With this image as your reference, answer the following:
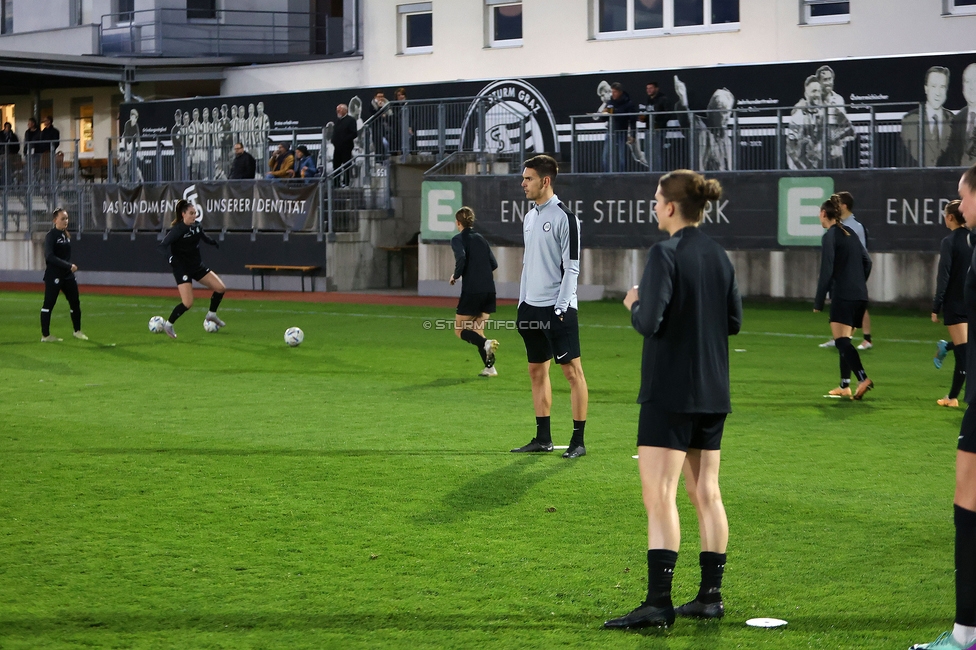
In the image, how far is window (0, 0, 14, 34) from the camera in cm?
4409

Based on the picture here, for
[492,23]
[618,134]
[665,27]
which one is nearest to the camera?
[618,134]

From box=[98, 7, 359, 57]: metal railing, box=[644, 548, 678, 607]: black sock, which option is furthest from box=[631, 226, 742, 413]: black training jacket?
box=[98, 7, 359, 57]: metal railing

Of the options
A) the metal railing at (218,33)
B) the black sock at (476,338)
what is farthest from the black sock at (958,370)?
the metal railing at (218,33)

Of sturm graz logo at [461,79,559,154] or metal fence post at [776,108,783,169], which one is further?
sturm graz logo at [461,79,559,154]

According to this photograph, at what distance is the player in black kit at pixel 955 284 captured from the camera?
37.7 feet

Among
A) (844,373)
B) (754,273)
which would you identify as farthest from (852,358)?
(754,273)

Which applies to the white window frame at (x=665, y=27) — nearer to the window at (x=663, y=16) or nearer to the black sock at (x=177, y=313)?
the window at (x=663, y=16)

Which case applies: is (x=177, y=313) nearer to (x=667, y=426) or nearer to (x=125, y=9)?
(x=667, y=426)

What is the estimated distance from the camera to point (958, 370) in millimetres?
11922

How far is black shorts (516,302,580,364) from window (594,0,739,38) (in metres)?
22.6

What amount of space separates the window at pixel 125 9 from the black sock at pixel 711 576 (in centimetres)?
3829

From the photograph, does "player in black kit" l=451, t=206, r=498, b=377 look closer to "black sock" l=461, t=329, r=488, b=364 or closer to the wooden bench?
"black sock" l=461, t=329, r=488, b=364

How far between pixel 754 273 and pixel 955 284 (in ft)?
43.5

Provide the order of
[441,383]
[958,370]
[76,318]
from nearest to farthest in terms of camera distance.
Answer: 1. [958,370]
2. [441,383]
3. [76,318]
